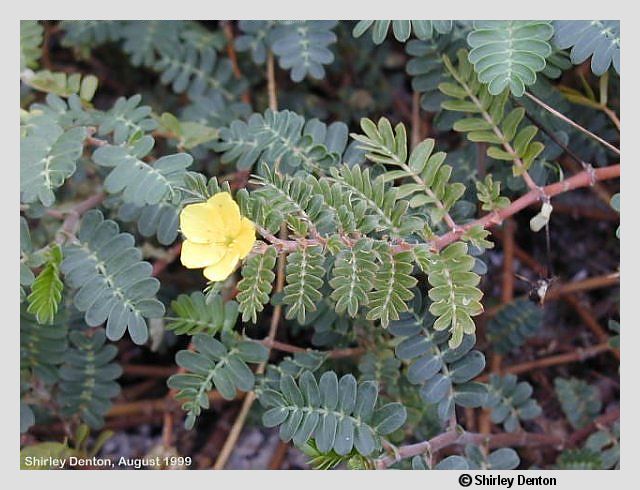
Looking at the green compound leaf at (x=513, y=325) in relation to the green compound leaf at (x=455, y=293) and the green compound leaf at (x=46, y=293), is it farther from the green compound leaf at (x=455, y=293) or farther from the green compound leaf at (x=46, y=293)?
the green compound leaf at (x=46, y=293)

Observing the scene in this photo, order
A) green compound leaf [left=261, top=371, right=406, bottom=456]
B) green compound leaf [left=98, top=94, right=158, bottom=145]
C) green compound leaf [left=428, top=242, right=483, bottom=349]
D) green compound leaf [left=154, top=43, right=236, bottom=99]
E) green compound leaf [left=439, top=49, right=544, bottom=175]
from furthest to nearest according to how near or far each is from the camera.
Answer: green compound leaf [left=154, top=43, right=236, bottom=99] < green compound leaf [left=98, top=94, right=158, bottom=145] < green compound leaf [left=439, top=49, right=544, bottom=175] < green compound leaf [left=261, top=371, right=406, bottom=456] < green compound leaf [left=428, top=242, right=483, bottom=349]

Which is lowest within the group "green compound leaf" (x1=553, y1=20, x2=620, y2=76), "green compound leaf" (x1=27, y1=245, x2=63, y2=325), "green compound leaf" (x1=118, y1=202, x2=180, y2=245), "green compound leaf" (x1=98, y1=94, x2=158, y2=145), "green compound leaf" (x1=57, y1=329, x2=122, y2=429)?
"green compound leaf" (x1=57, y1=329, x2=122, y2=429)

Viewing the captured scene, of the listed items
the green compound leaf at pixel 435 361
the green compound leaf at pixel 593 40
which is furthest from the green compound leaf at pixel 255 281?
the green compound leaf at pixel 593 40

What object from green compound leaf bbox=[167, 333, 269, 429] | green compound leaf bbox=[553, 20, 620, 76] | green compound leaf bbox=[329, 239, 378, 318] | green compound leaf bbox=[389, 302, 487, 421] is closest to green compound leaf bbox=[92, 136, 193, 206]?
green compound leaf bbox=[167, 333, 269, 429]

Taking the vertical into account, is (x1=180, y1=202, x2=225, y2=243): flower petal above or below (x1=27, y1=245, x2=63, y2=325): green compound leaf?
above

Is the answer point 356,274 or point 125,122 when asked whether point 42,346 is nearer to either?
point 125,122

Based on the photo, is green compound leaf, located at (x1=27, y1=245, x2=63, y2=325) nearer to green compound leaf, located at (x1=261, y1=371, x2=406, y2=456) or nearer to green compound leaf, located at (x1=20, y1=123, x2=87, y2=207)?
green compound leaf, located at (x1=20, y1=123, x2=87, y2=207)
